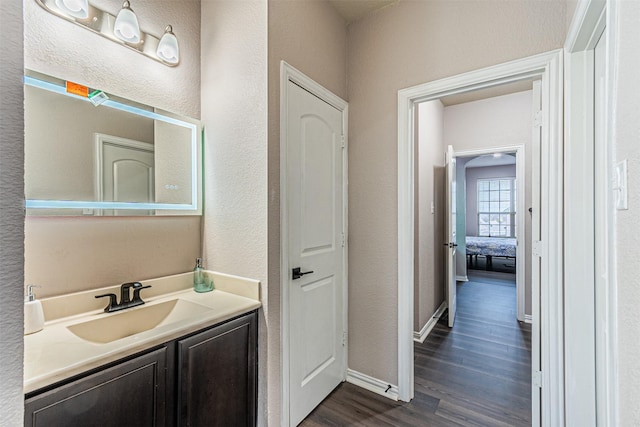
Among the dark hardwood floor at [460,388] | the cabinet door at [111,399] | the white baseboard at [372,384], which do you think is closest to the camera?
the cabinet door at [111,399]

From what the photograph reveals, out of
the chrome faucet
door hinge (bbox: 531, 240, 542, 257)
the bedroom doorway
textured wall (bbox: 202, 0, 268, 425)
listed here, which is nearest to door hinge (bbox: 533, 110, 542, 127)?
door hinge (bbox: 531, 240, 542, 257)

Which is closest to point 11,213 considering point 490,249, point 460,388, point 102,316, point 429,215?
point 102,316

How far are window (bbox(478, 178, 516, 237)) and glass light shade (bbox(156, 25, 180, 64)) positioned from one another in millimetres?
7731

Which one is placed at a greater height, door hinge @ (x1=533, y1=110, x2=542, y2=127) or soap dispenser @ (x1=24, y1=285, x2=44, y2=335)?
door hinge @ (x1=533, y1=110, x2=542, y2=127)

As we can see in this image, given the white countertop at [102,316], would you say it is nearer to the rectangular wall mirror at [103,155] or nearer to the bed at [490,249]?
the rectangular wall mirror at [103,155]

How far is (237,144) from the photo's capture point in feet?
5.46

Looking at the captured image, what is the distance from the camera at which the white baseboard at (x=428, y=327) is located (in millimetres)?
2844

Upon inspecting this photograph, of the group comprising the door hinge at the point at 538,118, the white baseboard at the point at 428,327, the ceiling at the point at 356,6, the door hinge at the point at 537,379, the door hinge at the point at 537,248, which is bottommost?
the white baseboard at the point at 428,327

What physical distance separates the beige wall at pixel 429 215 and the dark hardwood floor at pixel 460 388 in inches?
14.3

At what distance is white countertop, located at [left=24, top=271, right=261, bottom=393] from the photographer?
2.94 ft

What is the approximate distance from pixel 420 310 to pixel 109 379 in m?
2.66

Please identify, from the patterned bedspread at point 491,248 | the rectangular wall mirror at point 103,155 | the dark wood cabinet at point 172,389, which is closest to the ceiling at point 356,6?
the rectangular wall mirror at point 103,155

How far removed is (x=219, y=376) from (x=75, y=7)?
1874 millimetres

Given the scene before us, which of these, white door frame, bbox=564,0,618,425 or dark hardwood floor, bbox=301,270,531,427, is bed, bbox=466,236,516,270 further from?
white door frame, bbox=564,0,618,425
